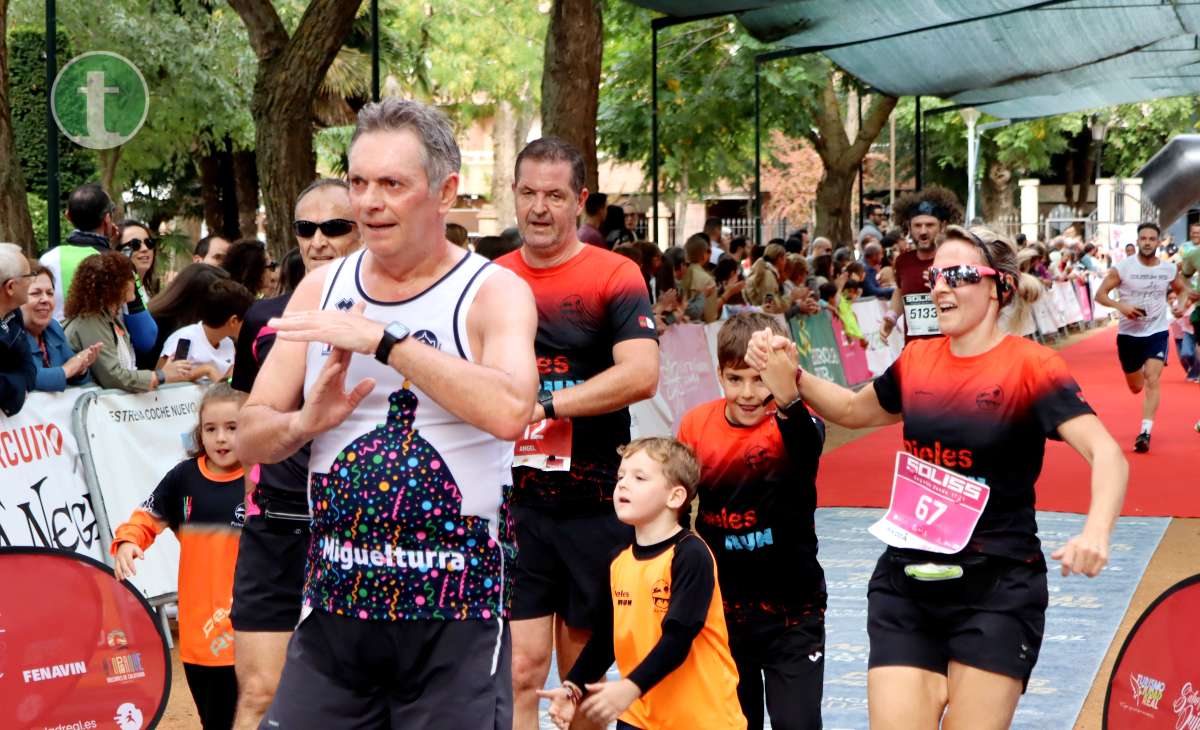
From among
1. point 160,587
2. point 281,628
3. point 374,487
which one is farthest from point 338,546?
point 160,587

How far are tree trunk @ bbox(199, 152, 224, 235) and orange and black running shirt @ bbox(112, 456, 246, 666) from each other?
3143cm

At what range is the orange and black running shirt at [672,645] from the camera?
15.2ft

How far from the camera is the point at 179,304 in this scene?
9.17 meters

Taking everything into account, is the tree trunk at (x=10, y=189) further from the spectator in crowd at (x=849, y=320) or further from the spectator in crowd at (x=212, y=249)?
the spectator in crowd at (x=849, y=320)

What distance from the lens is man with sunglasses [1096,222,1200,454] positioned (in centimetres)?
1555

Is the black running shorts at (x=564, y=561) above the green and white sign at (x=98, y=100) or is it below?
below

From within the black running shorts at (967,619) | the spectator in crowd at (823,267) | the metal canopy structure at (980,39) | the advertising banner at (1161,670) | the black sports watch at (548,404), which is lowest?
the advertising banner at (1161,670)

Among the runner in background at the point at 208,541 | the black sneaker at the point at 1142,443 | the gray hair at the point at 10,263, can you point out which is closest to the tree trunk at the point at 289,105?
Answer: the gray hair at the point at 10,263

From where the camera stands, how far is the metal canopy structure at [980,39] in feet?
56.5

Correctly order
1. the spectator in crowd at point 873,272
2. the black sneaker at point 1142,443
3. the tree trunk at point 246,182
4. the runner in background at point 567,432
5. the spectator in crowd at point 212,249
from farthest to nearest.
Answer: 1. the tree trunk at point 246,182
2. the spectator in crowd at point 873,272
3. the black sneaker at point 1142,443
4. the spectator in crowd at point 212,249
5. the runner in background at point 567,432

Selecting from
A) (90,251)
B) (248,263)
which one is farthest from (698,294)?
(90,251)

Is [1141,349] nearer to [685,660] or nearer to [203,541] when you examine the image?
[203,541]

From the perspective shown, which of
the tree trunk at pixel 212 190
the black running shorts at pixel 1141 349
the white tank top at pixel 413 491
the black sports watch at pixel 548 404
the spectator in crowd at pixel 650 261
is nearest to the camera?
the white tank top at pixel 413 491

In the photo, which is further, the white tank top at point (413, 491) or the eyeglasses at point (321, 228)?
the eyeglasses at point (321, 228)
